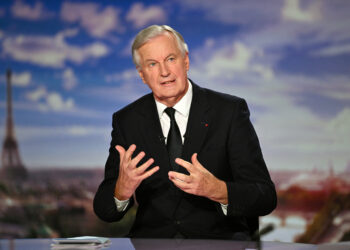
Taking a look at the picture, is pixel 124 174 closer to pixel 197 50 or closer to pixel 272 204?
pixel 272 204

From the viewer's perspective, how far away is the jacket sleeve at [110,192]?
2141mm

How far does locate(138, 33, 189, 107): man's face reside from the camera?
214 cm

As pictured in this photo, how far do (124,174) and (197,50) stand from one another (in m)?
2.96

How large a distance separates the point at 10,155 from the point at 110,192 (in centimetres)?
311

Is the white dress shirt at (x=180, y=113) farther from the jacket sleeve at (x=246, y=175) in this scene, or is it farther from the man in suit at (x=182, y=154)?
the jacket sleeve at (x=246, y=175)

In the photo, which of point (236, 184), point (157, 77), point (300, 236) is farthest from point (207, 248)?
point (300, 236)

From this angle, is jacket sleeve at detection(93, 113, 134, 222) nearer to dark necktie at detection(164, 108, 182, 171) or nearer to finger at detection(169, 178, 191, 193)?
dark necktie at detection(164, 108, 182, 171)

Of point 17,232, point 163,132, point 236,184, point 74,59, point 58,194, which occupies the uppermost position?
point 74,59

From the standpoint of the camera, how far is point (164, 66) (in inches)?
84.5

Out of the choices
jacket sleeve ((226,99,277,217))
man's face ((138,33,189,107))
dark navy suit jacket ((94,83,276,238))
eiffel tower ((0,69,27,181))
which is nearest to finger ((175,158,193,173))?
jacket sleeve ((226,99,277,217))

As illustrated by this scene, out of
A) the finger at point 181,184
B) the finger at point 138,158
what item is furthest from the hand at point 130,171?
the finger at point 181,184

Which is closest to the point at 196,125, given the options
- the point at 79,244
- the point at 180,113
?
the point at 180,113

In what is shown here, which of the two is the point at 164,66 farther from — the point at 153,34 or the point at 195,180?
the point at 195,180

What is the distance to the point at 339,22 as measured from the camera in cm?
445
